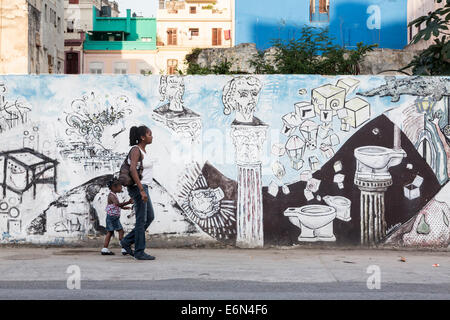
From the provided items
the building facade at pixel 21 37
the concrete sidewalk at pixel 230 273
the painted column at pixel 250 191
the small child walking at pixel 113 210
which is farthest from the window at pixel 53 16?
the concrete sidewalk at pixel 230 273

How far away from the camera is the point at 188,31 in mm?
65812

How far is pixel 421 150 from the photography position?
9523mm

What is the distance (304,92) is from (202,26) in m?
57.4

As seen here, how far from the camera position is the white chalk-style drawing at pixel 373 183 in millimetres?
9500

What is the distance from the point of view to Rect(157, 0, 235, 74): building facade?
2562 inches

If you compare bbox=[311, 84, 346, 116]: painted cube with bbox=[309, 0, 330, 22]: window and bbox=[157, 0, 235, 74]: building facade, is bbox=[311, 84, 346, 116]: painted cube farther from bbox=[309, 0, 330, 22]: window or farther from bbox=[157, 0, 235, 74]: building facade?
bbox=[157, 0, 235, 74]: building facade

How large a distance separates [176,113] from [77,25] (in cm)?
6193

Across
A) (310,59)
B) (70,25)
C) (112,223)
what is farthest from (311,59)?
(70,25)

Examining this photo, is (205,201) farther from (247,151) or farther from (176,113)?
(176,113)

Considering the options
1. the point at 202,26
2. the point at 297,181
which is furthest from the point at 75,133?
the point at 202,26

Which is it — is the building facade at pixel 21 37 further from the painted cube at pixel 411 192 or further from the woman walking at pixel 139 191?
the painted cube at pixel 411 192

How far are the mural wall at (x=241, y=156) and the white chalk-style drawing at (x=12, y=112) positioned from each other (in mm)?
17

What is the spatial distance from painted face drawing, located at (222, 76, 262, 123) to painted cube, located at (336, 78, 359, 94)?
3.85 ft

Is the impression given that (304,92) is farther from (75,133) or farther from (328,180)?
(75,133)
